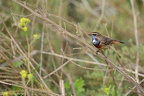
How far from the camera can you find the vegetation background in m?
3.93

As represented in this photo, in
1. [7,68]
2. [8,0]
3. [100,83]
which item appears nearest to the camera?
[7,68]

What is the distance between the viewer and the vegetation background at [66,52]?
3.93m

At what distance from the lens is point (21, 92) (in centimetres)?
425

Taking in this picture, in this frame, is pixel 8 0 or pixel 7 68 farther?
pixel 8 0

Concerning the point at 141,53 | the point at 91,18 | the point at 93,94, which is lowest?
the point at 93,94

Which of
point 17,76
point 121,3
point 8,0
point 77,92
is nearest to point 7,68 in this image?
point 17,76

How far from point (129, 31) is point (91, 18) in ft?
2.89

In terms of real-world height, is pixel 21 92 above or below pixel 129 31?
below

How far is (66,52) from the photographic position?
6.14 metres

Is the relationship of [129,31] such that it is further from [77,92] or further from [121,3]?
[77,92]

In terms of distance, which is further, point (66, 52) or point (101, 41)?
point (66, 52)

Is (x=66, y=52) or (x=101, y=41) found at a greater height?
(x=101, y=41)

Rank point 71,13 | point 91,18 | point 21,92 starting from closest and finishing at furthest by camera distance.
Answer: point 21,92 → point 91,18 → point 71,13

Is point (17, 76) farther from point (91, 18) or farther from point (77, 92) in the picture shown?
point (91, 18)
